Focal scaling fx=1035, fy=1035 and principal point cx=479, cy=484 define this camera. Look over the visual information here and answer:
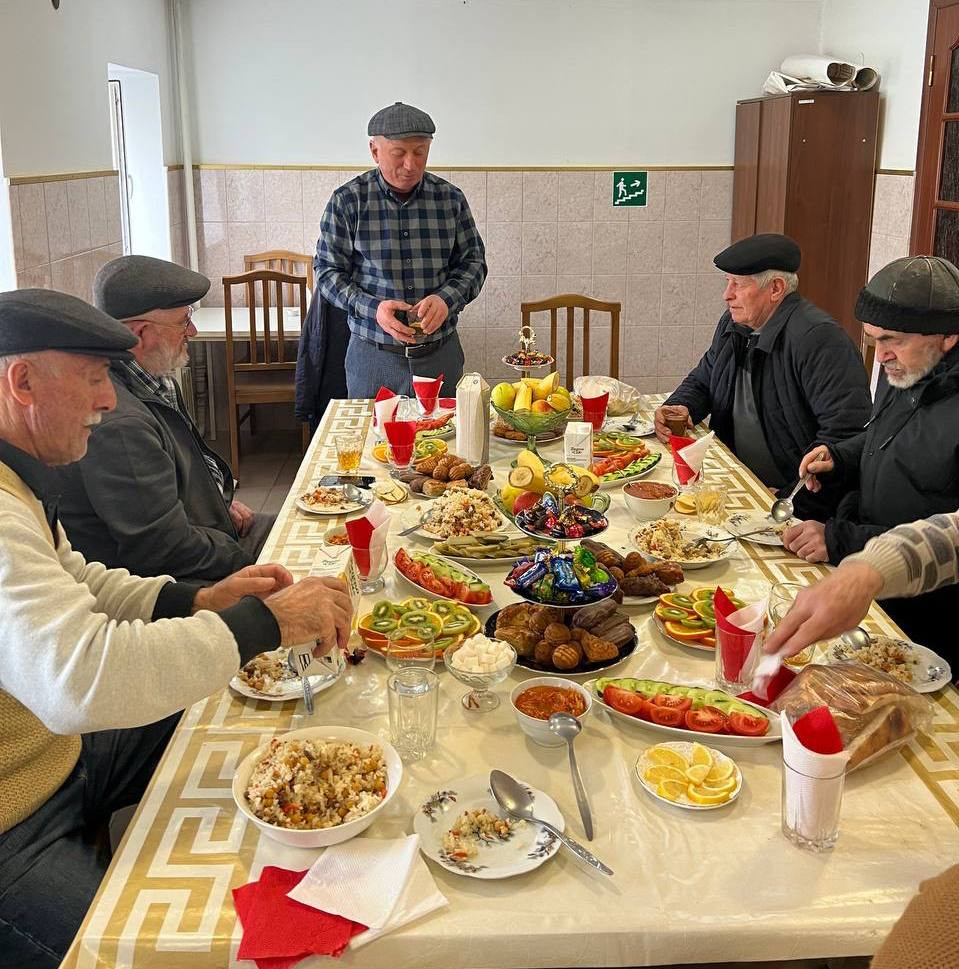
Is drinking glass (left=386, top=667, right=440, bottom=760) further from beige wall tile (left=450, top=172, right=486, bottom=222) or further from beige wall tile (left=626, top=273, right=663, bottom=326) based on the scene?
beige wall tile (left=626, top=273, right=663, bottom=326)

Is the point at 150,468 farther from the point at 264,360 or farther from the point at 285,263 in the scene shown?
the point at 285,263

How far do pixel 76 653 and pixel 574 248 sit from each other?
5.34 meters

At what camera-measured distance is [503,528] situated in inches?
97.3

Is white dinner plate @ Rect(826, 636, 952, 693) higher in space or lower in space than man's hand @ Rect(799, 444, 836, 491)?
lower

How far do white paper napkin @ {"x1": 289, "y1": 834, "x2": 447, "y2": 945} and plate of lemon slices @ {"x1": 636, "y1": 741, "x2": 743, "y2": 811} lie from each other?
36 cm

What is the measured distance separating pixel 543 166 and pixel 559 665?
4.97m

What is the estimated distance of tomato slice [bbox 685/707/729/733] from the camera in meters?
1.57

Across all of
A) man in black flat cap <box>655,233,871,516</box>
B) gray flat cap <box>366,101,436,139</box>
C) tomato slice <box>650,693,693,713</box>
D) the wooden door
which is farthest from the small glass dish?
the wooden door

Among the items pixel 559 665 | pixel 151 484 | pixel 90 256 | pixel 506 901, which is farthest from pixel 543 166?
pixel 506 901

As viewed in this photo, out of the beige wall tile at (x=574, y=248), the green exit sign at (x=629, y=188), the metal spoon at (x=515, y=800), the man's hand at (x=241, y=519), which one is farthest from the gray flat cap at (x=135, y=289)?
the green exit sign at (x=629, y=188)

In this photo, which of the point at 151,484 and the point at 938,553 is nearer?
the point at 938,553

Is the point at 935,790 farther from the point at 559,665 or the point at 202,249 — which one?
the point at 202,249

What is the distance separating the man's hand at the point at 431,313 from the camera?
392 cm

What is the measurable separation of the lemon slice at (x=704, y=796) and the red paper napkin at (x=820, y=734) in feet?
0.52
